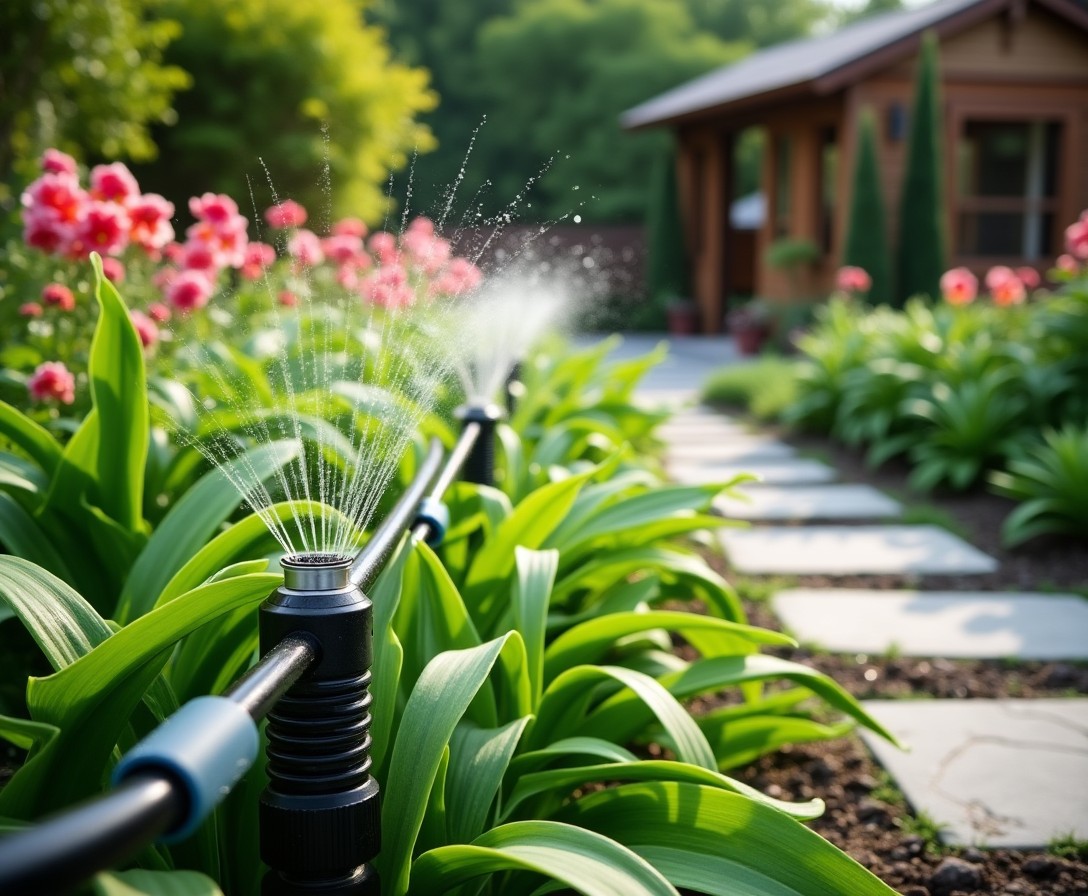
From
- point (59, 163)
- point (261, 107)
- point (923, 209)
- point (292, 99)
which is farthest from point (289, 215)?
point (292, 99)

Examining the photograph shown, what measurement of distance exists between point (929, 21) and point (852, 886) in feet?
41.1

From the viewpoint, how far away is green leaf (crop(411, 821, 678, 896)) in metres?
1.11

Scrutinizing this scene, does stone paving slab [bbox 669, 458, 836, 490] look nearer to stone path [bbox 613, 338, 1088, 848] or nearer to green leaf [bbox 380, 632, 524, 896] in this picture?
stone path [bbox 613, 338, 1088, 848]

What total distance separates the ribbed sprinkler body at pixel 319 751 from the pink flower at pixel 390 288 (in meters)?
1.29

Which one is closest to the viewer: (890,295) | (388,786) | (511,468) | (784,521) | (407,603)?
(388,786)

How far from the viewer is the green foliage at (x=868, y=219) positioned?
1165 cm

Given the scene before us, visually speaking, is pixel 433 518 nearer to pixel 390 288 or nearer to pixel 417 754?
pixel 417 754

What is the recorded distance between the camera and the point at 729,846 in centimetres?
134

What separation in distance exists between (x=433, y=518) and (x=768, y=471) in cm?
438

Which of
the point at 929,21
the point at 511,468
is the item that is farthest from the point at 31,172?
the point at 929,21

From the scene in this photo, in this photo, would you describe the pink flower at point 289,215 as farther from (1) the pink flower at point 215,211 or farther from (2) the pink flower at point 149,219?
(2) the pink flower at point 149,219

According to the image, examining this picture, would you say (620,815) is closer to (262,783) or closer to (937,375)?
(262,783)

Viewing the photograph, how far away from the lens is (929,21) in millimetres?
12125

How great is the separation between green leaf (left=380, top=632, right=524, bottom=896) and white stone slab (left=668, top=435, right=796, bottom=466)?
4670 mm
